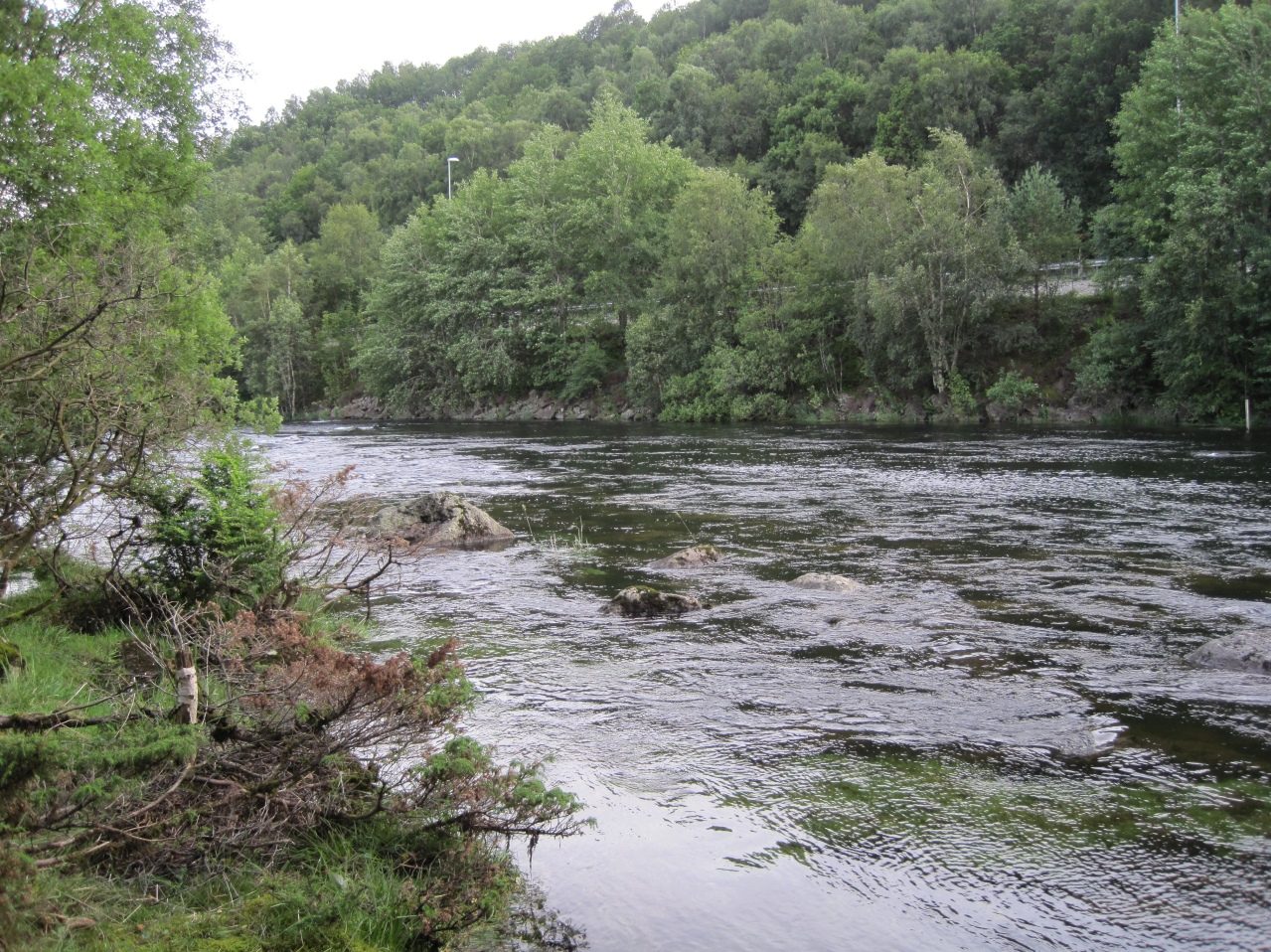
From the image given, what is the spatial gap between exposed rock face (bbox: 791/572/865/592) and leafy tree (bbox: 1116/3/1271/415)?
27779mm

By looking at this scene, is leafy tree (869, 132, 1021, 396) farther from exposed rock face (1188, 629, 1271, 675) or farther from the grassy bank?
the grassy bank

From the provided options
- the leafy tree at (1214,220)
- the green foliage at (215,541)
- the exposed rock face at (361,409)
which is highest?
the leafy tree at (1214,220)

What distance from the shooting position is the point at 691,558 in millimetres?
15195

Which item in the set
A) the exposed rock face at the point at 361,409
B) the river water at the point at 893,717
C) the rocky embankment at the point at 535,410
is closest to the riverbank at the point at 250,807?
the river water at the point at 893,717

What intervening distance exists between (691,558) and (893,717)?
273 inches

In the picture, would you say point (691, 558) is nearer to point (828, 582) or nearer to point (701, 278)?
point (828, 582)

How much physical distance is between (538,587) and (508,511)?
23.3ft

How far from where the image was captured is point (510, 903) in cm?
540

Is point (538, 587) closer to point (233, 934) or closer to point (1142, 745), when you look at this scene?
point (1142, 745)

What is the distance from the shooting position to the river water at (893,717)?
219 inches

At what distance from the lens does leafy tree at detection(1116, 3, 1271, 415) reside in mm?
34719

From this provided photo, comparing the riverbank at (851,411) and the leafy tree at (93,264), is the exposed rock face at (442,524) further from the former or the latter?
the riverbank at (851,411)

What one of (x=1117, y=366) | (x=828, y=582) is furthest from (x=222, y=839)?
(x=1117, y=366)

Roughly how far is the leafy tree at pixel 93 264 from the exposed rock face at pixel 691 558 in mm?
6578
